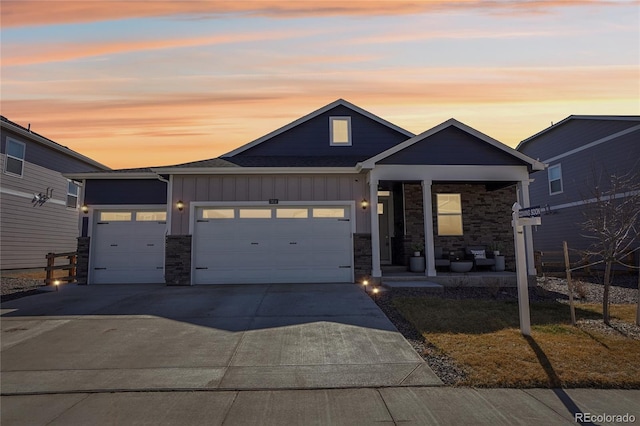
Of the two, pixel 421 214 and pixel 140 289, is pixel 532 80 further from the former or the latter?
pixel 140 289

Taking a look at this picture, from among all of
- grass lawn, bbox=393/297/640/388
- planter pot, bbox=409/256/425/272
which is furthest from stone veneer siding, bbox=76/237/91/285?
planter pot, bbox=409/256/425/272

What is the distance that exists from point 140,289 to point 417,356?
8917 millimetres

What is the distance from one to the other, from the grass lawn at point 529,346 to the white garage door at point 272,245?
3753 millimetres

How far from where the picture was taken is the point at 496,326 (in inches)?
264

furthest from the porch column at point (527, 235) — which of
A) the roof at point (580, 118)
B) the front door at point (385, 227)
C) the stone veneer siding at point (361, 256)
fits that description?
the roof at point (580, 118)

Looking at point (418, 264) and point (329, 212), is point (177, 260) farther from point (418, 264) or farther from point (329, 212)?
point (418, 264)

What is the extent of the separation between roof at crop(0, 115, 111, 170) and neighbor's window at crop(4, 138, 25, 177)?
0.54 m

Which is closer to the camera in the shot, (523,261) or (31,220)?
(523,261)

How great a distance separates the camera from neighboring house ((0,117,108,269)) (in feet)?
51.4

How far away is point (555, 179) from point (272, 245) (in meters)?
16.4

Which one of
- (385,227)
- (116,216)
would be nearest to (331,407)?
(385,227)

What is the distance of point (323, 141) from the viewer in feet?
48.4

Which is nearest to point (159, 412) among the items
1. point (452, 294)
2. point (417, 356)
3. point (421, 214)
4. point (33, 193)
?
point (417, 356)

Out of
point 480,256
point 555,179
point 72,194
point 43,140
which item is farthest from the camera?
point 72,194
